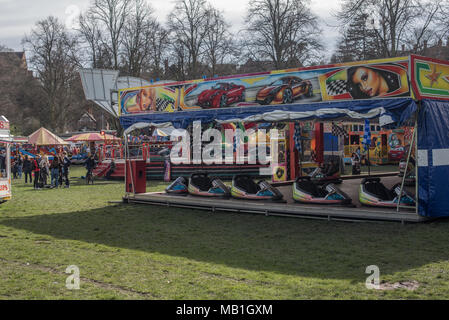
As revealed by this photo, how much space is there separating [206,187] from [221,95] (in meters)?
3.02

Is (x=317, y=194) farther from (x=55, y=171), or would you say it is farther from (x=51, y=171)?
(x=51, y=171)

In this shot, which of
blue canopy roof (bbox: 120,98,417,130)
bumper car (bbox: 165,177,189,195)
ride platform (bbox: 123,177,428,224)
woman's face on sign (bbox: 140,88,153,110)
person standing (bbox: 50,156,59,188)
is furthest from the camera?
person standing (bbox: 50,156,59,188)

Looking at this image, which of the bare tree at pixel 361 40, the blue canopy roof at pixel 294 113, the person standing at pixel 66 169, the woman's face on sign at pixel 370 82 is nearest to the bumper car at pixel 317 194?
the blue canopy roof at pixel 294 113

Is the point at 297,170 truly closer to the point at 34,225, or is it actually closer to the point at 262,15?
the point at 34,225

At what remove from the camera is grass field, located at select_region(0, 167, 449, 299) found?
6.01 metres

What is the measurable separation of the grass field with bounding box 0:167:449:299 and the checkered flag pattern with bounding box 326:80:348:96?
3.10 meters

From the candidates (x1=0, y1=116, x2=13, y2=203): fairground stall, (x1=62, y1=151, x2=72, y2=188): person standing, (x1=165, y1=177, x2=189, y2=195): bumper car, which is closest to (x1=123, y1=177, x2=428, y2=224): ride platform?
(x1=165, y1=177, x2=189, y2=195): bumper car

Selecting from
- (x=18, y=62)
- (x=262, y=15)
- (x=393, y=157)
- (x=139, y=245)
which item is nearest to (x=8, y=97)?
(x=18, y=62)

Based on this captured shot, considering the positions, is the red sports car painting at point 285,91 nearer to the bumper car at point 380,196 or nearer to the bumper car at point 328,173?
the bumper car at point 380,196

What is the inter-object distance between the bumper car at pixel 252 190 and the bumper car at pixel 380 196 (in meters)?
2.37

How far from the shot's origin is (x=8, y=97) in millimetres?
55969

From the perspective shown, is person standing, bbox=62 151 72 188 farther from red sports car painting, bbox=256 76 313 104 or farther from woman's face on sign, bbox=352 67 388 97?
woman's face on sign, bbox=352 67 388 97

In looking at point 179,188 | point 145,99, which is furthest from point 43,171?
point 179,188
